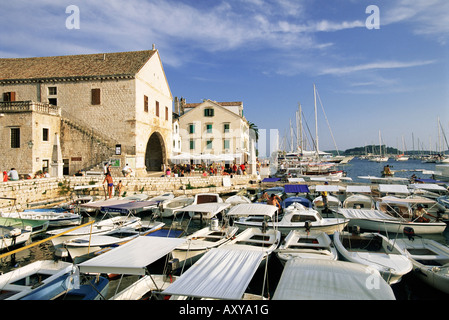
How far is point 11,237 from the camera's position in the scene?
482 inches

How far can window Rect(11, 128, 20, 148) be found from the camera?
80.3ft

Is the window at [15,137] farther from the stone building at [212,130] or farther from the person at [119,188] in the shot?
the stone building at [212,130]

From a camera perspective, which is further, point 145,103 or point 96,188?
point 145,103

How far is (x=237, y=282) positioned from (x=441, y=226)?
41.6 feet

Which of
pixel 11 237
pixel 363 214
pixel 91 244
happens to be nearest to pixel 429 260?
pixel 363 214

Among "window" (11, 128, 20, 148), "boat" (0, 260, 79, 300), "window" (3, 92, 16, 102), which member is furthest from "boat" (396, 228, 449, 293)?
"window" (3, 92, 16, 102)

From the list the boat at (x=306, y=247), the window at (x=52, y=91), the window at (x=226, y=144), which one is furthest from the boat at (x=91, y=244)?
the window at (x=226, y=144)

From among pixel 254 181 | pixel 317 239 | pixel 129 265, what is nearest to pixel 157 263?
pixel 129 265

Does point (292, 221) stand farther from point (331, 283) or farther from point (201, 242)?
point (331, 283)

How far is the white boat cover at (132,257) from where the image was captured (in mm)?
5914

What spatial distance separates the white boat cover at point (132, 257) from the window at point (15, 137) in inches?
890

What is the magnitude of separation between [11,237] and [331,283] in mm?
12945

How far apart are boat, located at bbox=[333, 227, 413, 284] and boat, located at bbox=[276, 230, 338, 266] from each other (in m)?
0.42

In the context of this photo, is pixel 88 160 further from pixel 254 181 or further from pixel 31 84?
pixel 254 181
